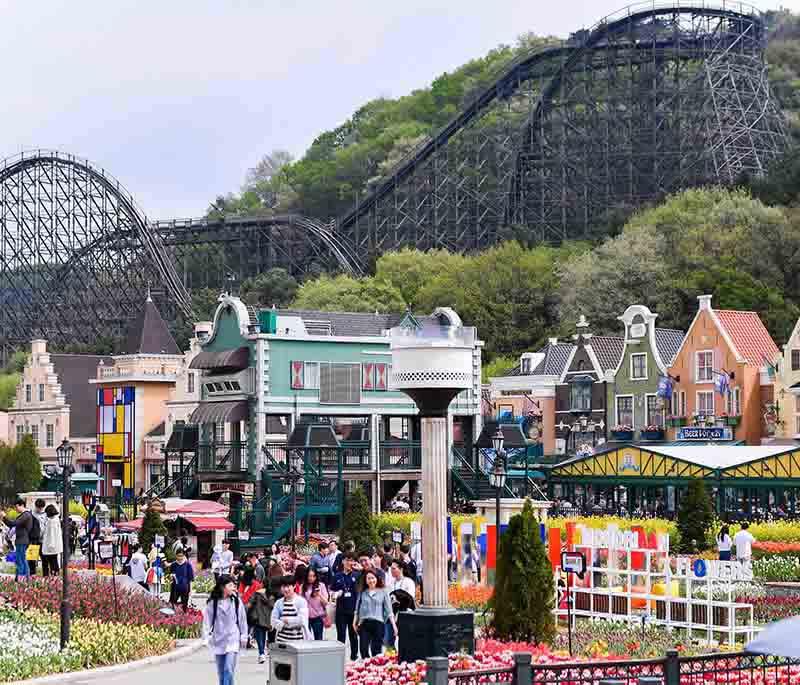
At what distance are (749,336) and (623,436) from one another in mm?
6216

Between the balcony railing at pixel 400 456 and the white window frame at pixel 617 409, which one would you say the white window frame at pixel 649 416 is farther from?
the balcony railing at pixel 400 456

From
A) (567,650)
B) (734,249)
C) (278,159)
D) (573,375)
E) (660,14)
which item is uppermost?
(278,159)

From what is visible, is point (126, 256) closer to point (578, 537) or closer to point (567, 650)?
point (578, 537)

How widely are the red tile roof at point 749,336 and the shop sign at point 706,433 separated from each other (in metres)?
2.66

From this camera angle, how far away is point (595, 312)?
7075 centimetres

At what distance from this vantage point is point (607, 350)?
6275 cm

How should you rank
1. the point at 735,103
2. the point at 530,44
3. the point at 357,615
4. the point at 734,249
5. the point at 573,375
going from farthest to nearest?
the point at 530,44
the point at 735,103
the point at 734,249
the point at 573,375
the point at 357,615

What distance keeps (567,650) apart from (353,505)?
16.5 metres

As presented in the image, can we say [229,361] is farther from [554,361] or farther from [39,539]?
[554,361]

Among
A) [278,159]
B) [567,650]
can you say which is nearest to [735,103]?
[567,650]

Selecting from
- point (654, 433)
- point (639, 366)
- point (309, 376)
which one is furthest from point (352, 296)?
point (309, 376)

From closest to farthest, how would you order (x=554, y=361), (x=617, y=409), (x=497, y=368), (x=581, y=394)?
1. (x=617, y=409)
2. (x=581, y=394)
3. (x=554, y=361)
4. (x=497, y=368)

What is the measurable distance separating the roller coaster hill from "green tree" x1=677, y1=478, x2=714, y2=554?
131ft

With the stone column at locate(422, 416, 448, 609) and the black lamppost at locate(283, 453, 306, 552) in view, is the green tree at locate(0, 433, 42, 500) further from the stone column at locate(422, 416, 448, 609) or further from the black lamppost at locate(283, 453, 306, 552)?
the stone column at locate(422, 416, 448, 609)
